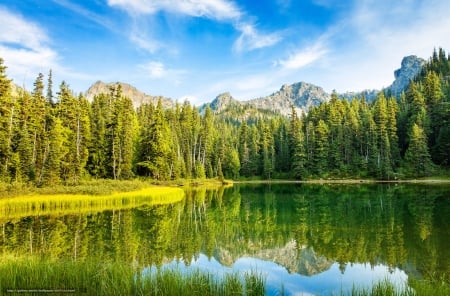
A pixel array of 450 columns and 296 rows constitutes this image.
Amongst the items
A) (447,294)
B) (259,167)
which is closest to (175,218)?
(447,294)

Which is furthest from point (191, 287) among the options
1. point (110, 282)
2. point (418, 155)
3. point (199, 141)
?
point (199, 141)

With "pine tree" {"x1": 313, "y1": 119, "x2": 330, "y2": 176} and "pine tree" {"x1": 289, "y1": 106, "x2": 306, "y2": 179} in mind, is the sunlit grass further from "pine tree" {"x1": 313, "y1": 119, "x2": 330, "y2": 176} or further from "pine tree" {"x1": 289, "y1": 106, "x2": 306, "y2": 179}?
"pine tree" {"x1": 313, "y1": 119, "x2": 330, "y2": 176}

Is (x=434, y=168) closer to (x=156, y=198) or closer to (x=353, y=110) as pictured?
(x=353, y=110)

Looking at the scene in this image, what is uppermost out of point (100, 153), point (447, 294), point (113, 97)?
point (113, 97)

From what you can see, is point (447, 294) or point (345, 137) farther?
point (345, 137)

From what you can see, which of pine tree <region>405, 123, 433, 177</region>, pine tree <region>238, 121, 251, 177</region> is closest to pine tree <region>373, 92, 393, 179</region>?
pine tree <region>405, 123, 433, 177</region>

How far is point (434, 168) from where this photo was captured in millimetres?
75125

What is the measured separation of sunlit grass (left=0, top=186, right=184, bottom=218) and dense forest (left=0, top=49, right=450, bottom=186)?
8481 mm

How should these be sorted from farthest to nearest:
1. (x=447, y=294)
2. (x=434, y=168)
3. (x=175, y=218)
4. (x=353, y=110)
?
(x=353, y=110) → (x=434, y=168) → (x=175, y=218) → (x=447, y=294)

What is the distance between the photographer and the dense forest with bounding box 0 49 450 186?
47500mm

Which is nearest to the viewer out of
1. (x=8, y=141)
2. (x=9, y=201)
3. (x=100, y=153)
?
(x=9, y=201)

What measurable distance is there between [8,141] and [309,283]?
43405 mm

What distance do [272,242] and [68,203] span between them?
81.2ft

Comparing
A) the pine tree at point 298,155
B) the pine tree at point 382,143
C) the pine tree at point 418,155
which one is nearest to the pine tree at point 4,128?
the pine tree at point 298,155
